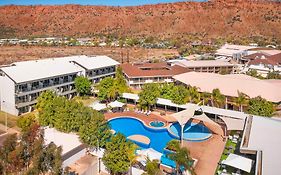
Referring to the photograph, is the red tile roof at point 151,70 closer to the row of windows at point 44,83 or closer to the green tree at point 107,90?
the green tree at point 107,90

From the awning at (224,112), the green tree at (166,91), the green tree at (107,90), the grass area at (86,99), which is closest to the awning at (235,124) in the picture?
the awning at (224,112)

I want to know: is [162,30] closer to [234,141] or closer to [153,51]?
[153,51]

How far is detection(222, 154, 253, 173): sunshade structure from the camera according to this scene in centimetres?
2197

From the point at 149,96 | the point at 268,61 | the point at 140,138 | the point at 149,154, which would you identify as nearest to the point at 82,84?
the point at 149,96

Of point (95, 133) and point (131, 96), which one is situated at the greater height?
point (131, 96)

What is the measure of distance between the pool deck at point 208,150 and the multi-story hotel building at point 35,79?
9.62 m

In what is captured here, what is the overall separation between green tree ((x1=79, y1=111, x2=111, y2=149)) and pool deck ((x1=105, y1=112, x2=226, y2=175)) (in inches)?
331

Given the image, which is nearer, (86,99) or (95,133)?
(95,133)

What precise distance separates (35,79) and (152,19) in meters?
114

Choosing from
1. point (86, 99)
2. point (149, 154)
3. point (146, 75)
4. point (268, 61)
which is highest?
point (268, 61)

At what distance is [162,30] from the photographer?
437 feet

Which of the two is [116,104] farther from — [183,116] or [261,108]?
[261,108]

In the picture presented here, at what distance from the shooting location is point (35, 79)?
36.9m

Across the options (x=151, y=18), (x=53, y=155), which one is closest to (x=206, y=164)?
(x=53, y=155)
